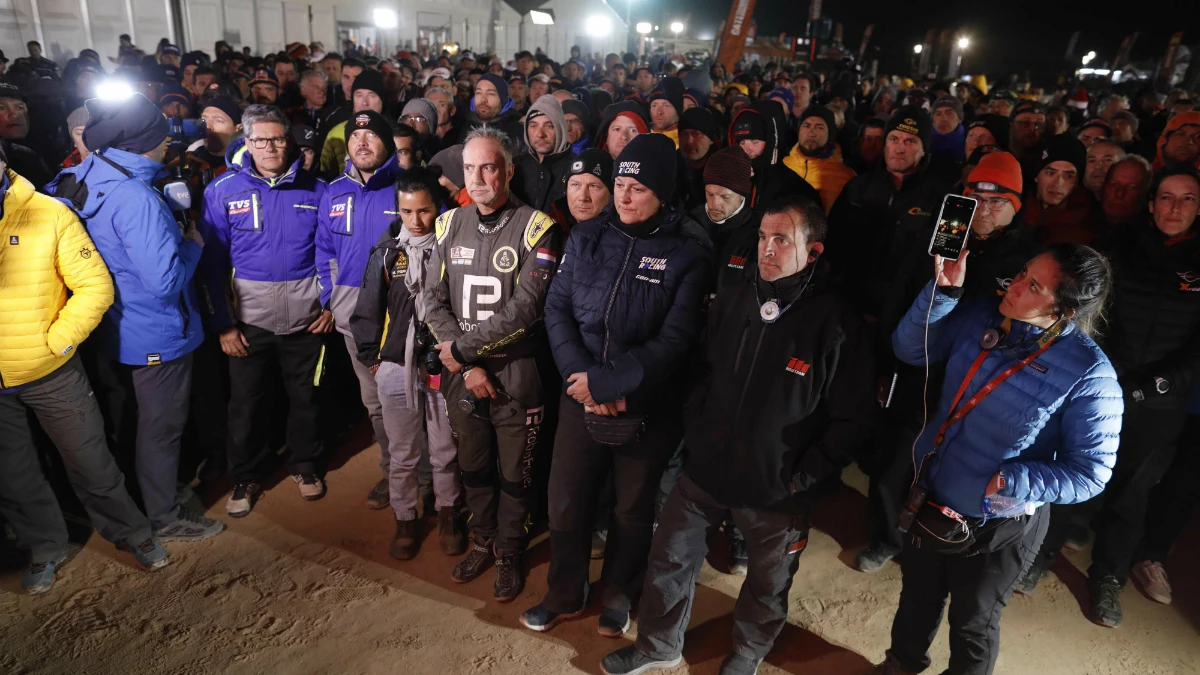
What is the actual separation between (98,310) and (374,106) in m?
3.83

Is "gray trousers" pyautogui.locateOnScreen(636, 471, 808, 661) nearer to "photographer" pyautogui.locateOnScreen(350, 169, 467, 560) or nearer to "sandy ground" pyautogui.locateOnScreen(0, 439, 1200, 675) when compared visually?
"sandy ground" pyautogui.locateOnScreen(0, 439, 1200, 675)

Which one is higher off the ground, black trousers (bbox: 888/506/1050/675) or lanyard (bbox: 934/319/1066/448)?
lanyard (bbox: 934/319/1066/448)

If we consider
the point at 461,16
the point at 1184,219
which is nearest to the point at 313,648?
the point at 1184,219

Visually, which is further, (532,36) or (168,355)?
(532,36)

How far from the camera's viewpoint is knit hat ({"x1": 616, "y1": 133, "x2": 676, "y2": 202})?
126 inches

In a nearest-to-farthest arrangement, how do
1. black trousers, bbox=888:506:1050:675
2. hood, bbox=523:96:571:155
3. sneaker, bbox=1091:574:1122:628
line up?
black trousers, bbox=888:506:1050:675, sneaker, bbox=1091:574:1122:628, hood, bbox=523:96:571:155

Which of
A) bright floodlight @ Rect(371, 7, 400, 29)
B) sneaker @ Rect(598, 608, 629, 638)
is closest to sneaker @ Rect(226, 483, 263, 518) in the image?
sneaker @ Rect(598, 608, 629, 638)

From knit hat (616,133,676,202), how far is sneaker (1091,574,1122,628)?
351 centimetres

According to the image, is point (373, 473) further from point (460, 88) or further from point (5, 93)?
point (460, 88)

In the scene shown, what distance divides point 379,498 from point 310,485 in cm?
53

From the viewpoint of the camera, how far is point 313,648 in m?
3.55

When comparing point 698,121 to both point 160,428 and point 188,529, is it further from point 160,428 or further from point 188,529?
point 188,529

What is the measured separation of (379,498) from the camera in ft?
15.8

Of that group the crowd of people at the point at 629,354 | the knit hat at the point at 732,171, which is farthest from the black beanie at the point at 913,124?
the knit hat at the point at 732,171
